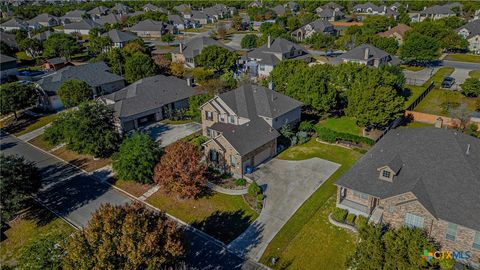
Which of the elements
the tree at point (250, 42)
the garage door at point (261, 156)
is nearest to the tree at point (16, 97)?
the garage door at point (261, 156)

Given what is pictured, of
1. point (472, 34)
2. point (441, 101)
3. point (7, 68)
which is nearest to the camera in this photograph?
point (441, 101)

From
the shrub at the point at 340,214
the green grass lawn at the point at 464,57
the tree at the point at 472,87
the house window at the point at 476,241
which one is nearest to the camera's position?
the house window at the point at 476,241

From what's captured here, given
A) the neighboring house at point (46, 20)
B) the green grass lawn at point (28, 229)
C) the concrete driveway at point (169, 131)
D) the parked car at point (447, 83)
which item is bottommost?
the green grass lawn at point (28, 229)

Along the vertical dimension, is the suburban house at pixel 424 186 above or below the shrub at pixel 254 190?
above

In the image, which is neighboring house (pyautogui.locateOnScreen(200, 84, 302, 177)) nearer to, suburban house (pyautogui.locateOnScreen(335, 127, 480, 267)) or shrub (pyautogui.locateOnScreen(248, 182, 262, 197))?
shrub (pyautogui.locateOnScreen(248, 182, 262, 197))

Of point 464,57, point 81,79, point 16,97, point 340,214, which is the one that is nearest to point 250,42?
point 81,79

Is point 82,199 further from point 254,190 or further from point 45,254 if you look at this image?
point 254,190

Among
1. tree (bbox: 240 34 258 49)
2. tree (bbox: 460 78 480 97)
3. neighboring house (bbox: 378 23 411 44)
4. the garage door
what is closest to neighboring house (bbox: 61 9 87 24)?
tree (bbox: 240 34 258 49)

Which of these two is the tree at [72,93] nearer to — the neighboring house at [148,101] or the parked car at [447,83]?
the neighboring house at [148,101]
